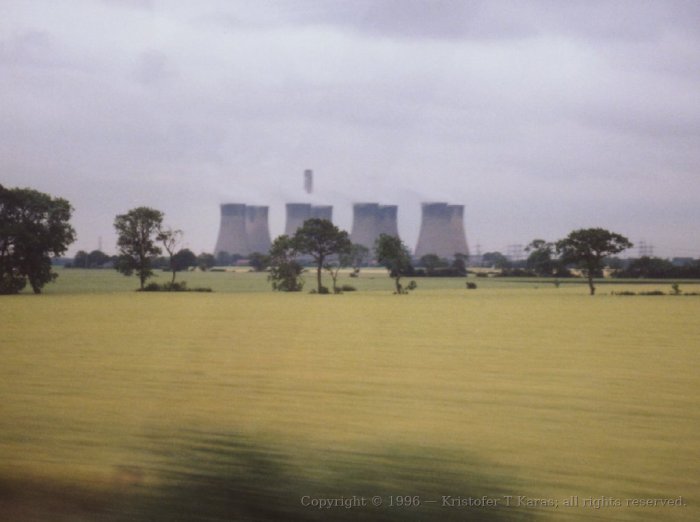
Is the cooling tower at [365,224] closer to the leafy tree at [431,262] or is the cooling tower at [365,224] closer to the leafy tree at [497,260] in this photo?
the leafy tree at [431,262]

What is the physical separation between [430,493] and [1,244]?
46.5 m

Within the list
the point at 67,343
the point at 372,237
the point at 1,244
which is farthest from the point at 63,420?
the point at 372,237

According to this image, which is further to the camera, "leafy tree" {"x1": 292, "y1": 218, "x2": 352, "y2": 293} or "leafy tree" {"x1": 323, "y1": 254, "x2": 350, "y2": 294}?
"leafy tree" {"x1": 323, "y1": 254, "x2": 350, "y2": 294}

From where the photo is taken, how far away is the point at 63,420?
7613 millimetres

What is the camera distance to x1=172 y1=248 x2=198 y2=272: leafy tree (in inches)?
2074

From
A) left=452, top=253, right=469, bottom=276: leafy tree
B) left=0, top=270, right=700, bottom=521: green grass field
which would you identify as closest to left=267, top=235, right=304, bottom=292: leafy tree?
left=452, top=253, right=469, bottom=276: leafy tree

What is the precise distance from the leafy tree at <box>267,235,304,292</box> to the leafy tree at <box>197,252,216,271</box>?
4.26m

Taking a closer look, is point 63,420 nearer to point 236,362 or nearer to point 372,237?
point 236,362

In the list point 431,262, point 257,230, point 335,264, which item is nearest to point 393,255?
point 335,264

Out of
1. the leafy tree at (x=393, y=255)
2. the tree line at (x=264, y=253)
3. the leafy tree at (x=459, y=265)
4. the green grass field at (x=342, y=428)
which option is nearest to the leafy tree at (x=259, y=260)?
the tree line at (x=264, y=253)

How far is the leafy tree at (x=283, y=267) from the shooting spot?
173ft

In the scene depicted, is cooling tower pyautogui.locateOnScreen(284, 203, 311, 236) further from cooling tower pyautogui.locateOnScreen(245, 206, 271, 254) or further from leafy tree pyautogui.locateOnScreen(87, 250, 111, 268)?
leafy tree pyautogui.locateOnScreen(87, 250, 111, 268)

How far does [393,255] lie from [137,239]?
19516mm

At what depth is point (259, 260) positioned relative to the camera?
52375 mm
